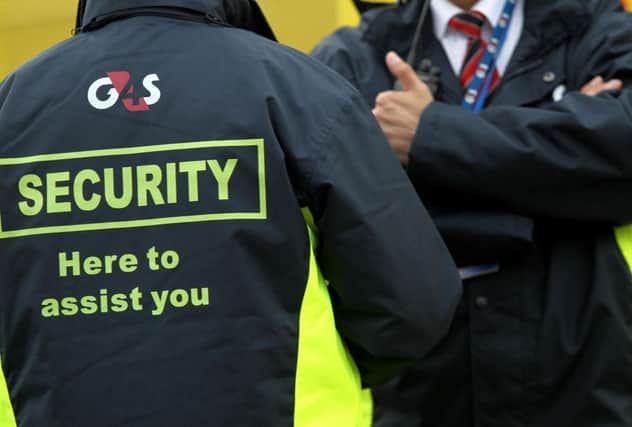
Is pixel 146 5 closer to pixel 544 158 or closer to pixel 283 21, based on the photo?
pixel 544 158

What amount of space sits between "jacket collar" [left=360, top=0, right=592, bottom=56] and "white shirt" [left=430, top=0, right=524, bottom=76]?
31mm

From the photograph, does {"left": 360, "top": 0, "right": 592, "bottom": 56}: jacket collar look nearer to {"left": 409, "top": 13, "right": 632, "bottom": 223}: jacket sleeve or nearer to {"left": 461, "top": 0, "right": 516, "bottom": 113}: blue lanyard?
{"left": 461, "top": 0, "right": 516, "bottom": 113}: blue lanyard

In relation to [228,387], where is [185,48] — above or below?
above

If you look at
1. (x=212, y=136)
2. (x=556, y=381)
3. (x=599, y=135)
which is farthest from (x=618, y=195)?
(x=212, y=136)

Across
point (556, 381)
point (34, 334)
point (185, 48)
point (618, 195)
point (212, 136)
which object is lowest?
point (556, 381)

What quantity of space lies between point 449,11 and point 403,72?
0.25 m

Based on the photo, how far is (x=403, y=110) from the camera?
2.29 meters

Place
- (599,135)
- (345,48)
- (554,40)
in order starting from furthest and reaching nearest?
(345,48), (554,40), (599,135)

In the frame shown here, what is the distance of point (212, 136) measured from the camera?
166cm

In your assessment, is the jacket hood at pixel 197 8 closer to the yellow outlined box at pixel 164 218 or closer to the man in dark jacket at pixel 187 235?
the man in dark jacket at pixel 187 235

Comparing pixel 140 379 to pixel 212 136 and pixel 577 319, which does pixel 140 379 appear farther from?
pixel 577 319

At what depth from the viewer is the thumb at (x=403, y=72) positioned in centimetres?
233

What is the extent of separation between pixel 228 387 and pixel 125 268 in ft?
0.81

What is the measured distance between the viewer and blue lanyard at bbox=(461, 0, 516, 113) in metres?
2.37
